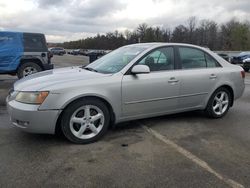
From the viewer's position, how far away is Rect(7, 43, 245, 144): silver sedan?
440 centimetres

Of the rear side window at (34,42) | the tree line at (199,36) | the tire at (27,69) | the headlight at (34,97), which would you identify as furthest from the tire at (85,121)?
the tree line at (199,36)

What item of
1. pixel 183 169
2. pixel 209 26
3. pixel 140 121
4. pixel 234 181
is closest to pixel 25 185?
pixel 183 169

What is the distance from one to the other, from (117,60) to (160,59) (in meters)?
0.74

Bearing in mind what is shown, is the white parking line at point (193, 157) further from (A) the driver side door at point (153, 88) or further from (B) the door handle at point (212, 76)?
(B) the door handle at point (212, 76)

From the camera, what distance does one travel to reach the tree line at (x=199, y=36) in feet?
259

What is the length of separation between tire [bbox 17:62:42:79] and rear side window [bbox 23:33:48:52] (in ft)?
1.70

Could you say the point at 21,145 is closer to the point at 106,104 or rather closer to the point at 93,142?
the point at 93,142

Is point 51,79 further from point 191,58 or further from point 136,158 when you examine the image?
point 191,58

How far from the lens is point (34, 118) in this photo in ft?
14.2

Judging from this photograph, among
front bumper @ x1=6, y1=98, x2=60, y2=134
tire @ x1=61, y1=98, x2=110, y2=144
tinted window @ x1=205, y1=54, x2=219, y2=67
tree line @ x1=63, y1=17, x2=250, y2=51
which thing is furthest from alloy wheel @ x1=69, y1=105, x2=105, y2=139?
tree line @ x1=63, y1=17, x2=250, y2=51

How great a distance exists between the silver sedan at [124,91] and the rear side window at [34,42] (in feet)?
21.4

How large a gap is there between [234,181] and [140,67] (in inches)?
87.8

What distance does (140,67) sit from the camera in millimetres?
4965

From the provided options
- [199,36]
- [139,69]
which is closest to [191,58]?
[139,69]
